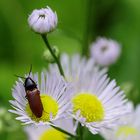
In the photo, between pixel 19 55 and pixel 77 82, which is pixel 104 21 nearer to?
pixel 19 55

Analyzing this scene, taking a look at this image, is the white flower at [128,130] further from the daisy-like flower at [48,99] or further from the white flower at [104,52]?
the daisy-like flower at [48,99]

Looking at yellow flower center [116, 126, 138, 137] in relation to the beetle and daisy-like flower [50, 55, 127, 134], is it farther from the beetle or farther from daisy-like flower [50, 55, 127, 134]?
the beetle

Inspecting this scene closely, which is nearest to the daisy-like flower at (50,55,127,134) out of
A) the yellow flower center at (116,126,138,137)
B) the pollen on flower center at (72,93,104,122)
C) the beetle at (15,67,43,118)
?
the pollen on flower center at (72,93,104,122)

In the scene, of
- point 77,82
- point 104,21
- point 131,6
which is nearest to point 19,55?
point 104,21

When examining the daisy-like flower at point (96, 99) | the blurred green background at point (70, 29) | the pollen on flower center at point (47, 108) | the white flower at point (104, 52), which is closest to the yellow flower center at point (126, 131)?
the daisy-like flower at point (96, 99)

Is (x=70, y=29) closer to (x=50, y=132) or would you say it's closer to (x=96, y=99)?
(x=50, y=132)

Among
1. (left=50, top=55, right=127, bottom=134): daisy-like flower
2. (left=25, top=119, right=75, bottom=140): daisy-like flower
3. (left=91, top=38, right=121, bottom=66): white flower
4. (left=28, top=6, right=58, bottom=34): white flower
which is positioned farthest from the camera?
(left=91, top=38, right=121, bottom=66): white flower

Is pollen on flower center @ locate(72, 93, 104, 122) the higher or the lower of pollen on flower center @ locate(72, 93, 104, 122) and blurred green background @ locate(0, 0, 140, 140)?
the lower
